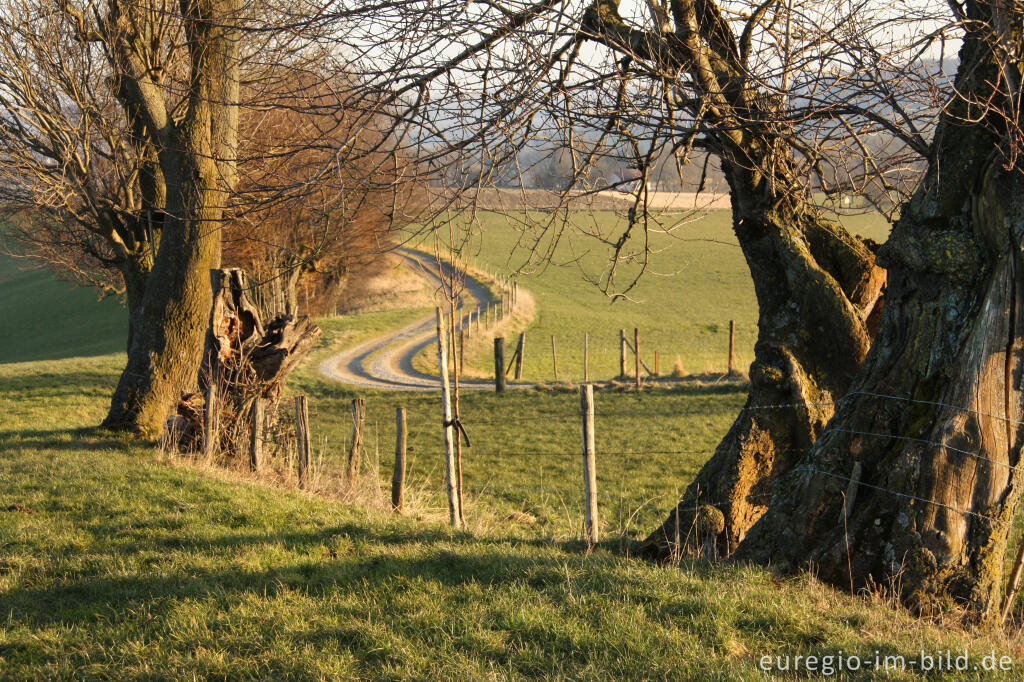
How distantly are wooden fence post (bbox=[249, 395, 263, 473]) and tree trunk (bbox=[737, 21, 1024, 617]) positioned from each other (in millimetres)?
6267

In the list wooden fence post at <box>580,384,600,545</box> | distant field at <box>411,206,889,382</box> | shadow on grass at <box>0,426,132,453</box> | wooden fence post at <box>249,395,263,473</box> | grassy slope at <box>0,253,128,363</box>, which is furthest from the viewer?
grassy slope at <box>0,253,128,363</box>

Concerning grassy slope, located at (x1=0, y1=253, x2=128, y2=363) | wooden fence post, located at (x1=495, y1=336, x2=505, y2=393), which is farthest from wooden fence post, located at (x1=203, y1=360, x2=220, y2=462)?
grassy slope, located at (x1=0, y1=253, x2=128, y2=363)

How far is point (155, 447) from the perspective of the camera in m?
10.2

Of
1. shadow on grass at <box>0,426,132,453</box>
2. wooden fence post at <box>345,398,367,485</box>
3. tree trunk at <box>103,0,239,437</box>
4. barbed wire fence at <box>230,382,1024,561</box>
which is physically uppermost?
tree trunk at <box>103,0,239,437</box>

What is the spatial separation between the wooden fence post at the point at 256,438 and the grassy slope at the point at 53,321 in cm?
2949

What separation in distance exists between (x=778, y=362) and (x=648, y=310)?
42065 millimetres

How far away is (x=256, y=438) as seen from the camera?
9273mm

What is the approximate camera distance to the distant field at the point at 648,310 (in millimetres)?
30031

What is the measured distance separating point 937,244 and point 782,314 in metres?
1.87

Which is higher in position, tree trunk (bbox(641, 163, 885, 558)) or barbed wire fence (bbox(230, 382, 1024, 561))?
tree trunk (bbox(641, 163, 885, 558))

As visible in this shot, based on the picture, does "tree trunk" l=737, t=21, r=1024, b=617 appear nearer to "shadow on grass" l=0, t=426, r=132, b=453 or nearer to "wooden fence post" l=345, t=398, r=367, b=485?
"wooden fence post" l=345, t=398, r=367, b=485

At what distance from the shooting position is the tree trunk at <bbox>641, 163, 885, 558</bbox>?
6266mm

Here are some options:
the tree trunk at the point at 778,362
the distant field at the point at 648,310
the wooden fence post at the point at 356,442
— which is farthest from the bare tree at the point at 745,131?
the distant field at the point at 648,310

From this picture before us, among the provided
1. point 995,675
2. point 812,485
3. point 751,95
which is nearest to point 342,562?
point 812,485
